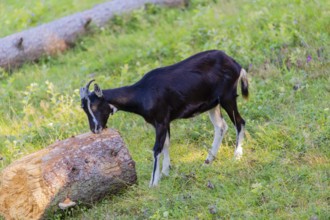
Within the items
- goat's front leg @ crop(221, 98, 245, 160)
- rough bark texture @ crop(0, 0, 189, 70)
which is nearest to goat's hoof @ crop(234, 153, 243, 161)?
goat's front leg @ crop(221, 98, 245, 160)

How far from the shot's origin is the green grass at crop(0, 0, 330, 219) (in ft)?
20.0

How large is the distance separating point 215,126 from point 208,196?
158 centimetres

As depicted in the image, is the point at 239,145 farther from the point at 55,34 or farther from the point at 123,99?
the point at 55,34

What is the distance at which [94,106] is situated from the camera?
269 inches

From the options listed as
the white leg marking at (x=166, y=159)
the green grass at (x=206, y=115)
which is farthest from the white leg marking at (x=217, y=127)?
the white leg marking at (x=166, y=159)

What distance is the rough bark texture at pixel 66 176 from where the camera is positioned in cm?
625

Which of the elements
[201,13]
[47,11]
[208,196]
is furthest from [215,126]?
[47,11]

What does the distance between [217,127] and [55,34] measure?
5.61 metres

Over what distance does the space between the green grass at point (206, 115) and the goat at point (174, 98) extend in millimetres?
273

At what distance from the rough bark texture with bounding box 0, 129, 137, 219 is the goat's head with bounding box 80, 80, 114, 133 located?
14cm

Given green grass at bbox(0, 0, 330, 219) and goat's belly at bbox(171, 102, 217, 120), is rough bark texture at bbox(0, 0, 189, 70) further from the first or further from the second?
goat's belly at bbox(171, 102, 217, 120)

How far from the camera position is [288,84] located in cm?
873

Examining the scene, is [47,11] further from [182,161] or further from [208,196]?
[208,196]

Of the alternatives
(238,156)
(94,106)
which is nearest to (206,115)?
(238,156)
